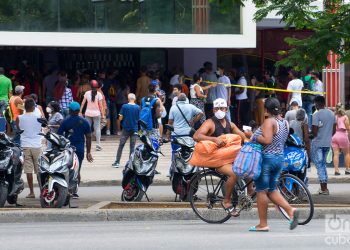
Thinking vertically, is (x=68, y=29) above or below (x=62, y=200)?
above

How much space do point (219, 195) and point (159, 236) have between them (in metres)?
1.89

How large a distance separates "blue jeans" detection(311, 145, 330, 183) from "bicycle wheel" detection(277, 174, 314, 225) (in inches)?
174

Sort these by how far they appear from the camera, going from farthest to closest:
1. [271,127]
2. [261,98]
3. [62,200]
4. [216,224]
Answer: [261,98], [62,200], [216,224], [271,127]

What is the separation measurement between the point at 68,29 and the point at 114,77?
2.15 m

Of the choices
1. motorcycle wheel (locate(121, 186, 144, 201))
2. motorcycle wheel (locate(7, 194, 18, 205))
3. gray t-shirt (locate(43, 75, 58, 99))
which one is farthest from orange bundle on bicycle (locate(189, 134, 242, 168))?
Result: gray t-shirt (locate(43, 75, 58, 99))

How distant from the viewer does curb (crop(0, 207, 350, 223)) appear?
49.7ft

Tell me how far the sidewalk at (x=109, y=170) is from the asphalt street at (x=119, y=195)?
1.60 ft

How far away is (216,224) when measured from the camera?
1454 centimetres

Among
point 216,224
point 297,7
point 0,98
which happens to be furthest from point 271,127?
point 0,98

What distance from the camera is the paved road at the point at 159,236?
12078mm

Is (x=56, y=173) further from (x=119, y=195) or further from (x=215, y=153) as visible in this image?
(x=119, y=195)

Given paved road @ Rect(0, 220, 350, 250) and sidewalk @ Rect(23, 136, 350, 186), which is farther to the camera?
sidewalk @ Rect(23, 136, 350, 186)

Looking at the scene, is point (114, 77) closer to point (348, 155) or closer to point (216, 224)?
point (348, 155)

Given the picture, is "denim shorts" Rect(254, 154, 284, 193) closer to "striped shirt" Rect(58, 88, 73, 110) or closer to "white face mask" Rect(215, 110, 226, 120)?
"white face mask" Rect(215, 110, 226, 120)
